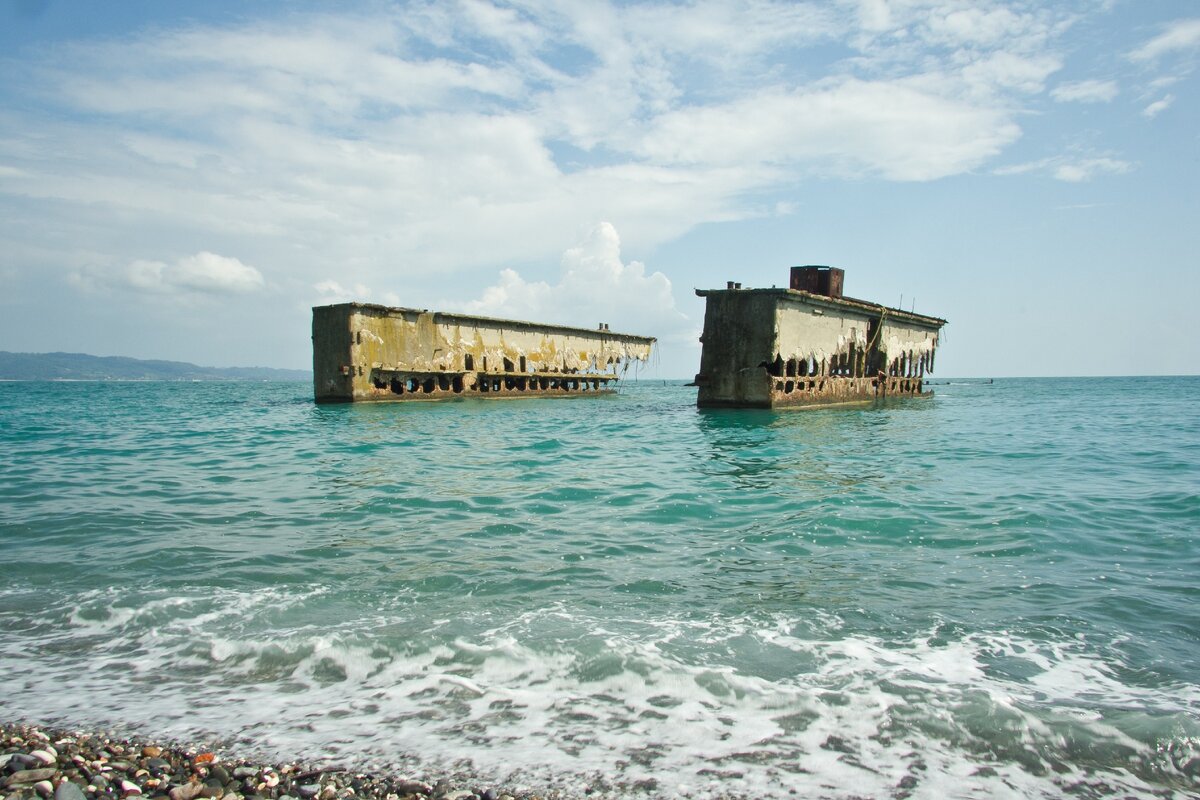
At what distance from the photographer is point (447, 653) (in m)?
3.83

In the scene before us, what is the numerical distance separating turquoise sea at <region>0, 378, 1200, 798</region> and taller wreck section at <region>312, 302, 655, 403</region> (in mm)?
15481

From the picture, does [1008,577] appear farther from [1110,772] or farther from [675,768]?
[675,768]

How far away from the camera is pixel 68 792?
2.44 metres

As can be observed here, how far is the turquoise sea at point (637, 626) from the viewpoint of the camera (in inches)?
114

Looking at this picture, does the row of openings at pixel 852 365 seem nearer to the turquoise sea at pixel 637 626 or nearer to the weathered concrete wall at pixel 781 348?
the weathered concrete wall at pixel 781 348

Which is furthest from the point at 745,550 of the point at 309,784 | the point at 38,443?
the point at 38,443

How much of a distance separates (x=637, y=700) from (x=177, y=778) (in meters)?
1.85

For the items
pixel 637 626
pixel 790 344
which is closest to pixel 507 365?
pixel 790 344

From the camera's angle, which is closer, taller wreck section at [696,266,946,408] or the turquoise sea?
the turquoise sea

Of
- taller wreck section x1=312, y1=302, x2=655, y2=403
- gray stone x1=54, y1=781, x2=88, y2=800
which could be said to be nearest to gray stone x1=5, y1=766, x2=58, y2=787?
gray stone x1=54, y1=781, x2=88, y2=800

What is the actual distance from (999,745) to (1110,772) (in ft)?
1.25

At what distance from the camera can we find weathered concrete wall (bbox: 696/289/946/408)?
68.8 feet

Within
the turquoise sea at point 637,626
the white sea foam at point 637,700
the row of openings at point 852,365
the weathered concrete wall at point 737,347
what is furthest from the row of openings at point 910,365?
the white sea foam at point 637,700

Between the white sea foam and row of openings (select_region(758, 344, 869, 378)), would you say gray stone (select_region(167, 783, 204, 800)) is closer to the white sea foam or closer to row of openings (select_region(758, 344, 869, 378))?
the white sea foam
